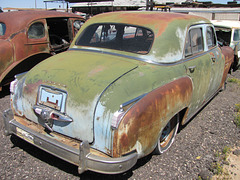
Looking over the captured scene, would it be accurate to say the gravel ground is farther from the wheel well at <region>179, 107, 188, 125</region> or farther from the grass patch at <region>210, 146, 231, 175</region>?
the wheel well at <region>179, 107, 188, 125</region>

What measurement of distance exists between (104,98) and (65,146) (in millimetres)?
631

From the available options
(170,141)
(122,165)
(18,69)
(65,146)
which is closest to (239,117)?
(170,141)

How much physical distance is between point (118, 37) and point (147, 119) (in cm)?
156

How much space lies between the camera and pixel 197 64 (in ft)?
11.1

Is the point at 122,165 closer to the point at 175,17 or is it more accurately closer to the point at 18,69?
the point at 175,17

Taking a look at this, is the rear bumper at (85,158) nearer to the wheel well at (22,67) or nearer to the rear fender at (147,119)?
the rear fender at (147,119)

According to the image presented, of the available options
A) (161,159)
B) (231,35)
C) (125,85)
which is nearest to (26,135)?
(125,85)

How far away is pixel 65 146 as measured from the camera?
7.42ft

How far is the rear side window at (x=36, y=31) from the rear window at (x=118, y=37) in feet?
9.02

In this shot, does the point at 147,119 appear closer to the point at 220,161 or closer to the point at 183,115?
the point at 183,115

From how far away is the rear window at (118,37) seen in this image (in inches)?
120

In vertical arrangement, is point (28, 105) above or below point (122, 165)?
above

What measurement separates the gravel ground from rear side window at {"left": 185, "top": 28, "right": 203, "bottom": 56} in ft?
4.39

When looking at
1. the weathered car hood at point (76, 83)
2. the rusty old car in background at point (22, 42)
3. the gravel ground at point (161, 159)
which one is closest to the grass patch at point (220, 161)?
the gravel ground at point (161, 159)
